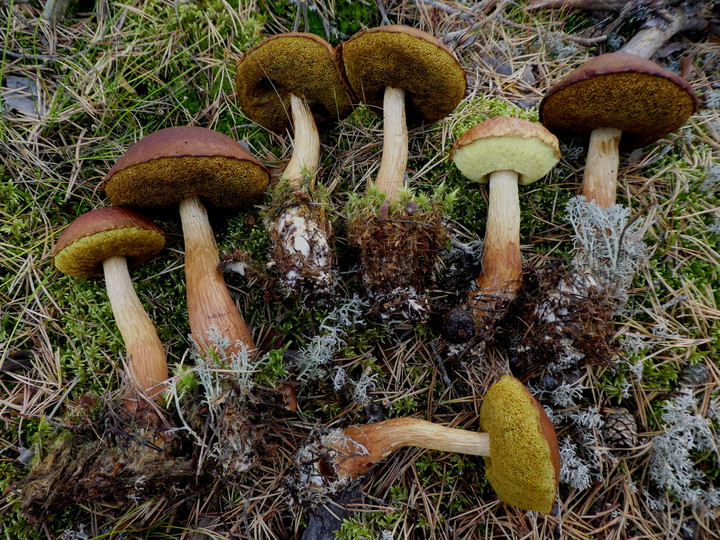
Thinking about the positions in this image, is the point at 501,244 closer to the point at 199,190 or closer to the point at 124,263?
the point at 199,190

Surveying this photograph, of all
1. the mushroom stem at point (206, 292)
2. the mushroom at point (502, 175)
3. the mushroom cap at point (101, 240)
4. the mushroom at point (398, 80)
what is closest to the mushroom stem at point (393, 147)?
the mushroom at point (398, 80)

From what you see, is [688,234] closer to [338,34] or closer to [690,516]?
Answer: [690,516]

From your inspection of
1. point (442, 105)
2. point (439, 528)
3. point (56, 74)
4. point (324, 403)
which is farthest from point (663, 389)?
point (56, 74)

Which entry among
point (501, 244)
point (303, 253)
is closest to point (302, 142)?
point (303, 253)

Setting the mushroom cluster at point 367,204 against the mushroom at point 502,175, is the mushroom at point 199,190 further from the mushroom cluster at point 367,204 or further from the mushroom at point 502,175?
the mushroom at point 502,175

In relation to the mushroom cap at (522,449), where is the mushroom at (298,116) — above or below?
above

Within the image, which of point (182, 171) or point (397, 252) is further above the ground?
point (182, 171)
